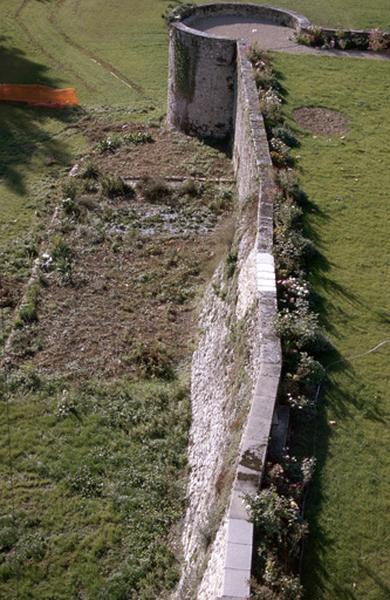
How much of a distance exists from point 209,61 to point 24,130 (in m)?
6.40

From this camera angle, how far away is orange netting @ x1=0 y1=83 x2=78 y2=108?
23.0 meters

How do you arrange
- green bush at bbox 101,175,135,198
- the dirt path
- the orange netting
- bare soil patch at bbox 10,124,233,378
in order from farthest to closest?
the orange netting
the dirt path
green bush at bbox 101,175,135,198
bare soil patch at bbox 10,124,233,378

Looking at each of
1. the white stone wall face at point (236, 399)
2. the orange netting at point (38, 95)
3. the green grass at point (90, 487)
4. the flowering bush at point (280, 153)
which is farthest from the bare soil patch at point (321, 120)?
the orange netting at point (38, 95)

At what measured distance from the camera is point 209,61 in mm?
19281

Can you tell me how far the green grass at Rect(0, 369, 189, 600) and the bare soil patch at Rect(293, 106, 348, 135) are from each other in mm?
8088

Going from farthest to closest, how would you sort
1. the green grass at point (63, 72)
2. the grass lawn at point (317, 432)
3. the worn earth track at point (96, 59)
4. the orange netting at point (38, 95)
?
the worn earth track at point (96, 59)
the orange netting at point (38, 95)
the green grass at point (63, 72)
the grass lawn at point (317, 432)

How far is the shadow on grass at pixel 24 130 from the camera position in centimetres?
1928

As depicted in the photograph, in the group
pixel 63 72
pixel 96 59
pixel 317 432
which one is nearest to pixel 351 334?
pixel 317 432

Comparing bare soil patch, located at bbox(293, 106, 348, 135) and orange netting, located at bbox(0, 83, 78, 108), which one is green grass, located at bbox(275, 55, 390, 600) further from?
orange netting, located at bbox(0, 83, 78, 108)

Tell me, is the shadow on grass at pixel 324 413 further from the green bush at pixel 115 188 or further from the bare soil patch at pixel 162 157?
the bare soil patch at pixel 162 157

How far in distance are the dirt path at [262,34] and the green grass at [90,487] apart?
514 inches

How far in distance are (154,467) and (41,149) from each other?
1272cm

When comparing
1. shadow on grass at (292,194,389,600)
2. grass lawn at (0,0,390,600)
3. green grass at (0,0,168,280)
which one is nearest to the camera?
shadow on grass at (292,194,389,600)

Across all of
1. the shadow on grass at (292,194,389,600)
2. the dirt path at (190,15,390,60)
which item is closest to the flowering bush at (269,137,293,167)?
the shadow on grass at (292,194,389,600)
